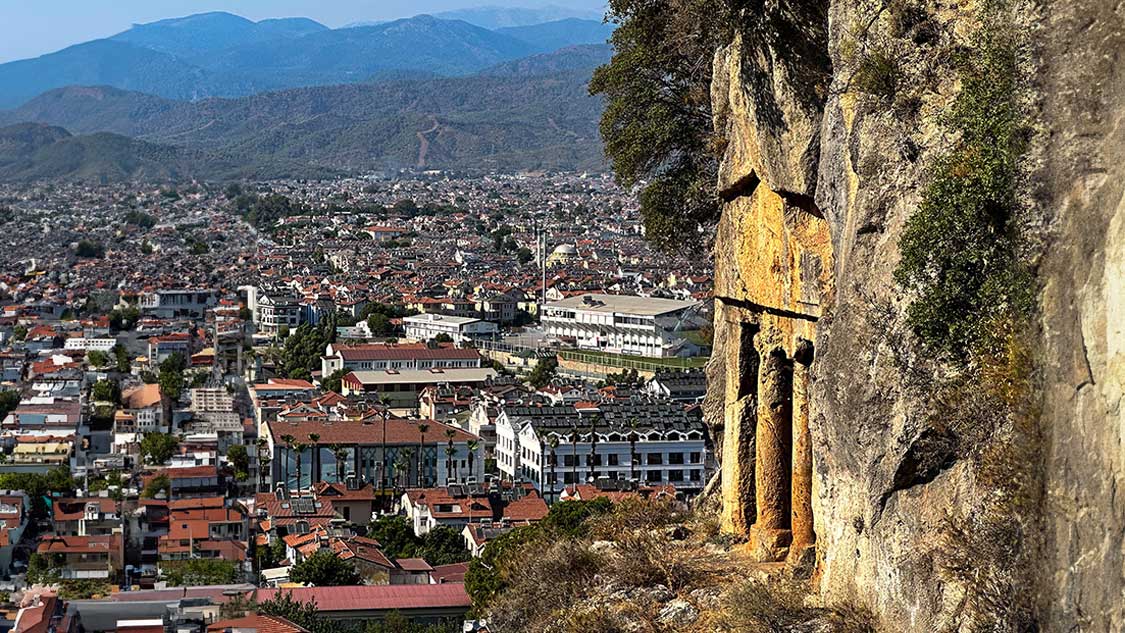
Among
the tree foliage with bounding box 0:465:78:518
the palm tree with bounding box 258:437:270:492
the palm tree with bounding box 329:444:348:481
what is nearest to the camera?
the tree foliage with bounding box 0:465:78:518

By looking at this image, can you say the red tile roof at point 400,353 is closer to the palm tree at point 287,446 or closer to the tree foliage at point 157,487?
the palm tree at point 287,446

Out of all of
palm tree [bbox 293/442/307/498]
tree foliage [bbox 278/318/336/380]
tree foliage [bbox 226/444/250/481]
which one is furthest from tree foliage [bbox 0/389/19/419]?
palm tree [bbox 293/442/307/498]

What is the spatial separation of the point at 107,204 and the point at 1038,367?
17746 cm

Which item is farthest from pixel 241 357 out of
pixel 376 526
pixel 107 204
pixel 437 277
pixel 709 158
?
pixel 107 204

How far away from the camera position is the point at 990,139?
314 inches

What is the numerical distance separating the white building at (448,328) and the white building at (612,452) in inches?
1188

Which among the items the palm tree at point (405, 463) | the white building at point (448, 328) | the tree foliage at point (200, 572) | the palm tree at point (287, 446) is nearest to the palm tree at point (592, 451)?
the palm tree at point (405, 463)

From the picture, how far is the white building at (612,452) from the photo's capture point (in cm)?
4644

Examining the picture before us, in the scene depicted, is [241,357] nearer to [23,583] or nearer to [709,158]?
[23,583]

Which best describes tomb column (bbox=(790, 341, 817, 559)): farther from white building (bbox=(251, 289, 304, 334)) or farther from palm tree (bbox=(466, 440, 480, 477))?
white building (bbox=(251, 289, 304, 334))

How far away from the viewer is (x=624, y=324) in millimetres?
76000

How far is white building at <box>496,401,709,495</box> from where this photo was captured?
1828 inches

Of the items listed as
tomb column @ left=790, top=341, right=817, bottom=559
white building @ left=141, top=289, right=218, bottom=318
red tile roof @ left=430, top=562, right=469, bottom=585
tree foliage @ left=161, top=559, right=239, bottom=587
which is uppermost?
white building @ left=141, top=289, right=218, bottom=318

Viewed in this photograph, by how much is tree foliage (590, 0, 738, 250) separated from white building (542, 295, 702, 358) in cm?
5431
